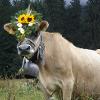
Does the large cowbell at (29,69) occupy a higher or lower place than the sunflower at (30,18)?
lower

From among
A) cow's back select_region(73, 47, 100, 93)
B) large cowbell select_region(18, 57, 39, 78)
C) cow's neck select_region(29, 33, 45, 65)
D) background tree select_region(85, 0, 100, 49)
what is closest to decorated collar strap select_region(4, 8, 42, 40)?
cow's neck select_region(29, 33, 45, 65)

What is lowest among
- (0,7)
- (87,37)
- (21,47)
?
(87,37)

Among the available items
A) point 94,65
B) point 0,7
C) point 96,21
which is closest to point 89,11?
point 96,21

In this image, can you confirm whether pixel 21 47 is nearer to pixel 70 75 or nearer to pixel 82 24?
pixel 70 75

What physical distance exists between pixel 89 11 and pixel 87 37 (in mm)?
5185

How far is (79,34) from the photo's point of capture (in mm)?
108688

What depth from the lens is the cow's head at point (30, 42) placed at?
8991mm

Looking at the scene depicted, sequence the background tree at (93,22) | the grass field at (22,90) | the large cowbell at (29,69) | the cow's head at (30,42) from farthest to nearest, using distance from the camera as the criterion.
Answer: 1. the background tree at (93,22)
2. the grass field at (22,90)
3. the large cowbell at (29,69)
4. the cow's head at (30,42)

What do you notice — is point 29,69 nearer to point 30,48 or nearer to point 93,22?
point 30,48

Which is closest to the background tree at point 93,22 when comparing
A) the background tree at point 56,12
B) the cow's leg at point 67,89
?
the background tree at point 56,12

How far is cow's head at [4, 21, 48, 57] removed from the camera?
8.99 meters

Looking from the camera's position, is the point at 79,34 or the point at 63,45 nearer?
the point at 63,45

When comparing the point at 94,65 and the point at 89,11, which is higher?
the point at 94,65

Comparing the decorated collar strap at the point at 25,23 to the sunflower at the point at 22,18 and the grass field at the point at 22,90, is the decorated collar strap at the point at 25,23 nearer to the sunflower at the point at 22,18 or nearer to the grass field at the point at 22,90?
the sunflower at the point at 22,18
